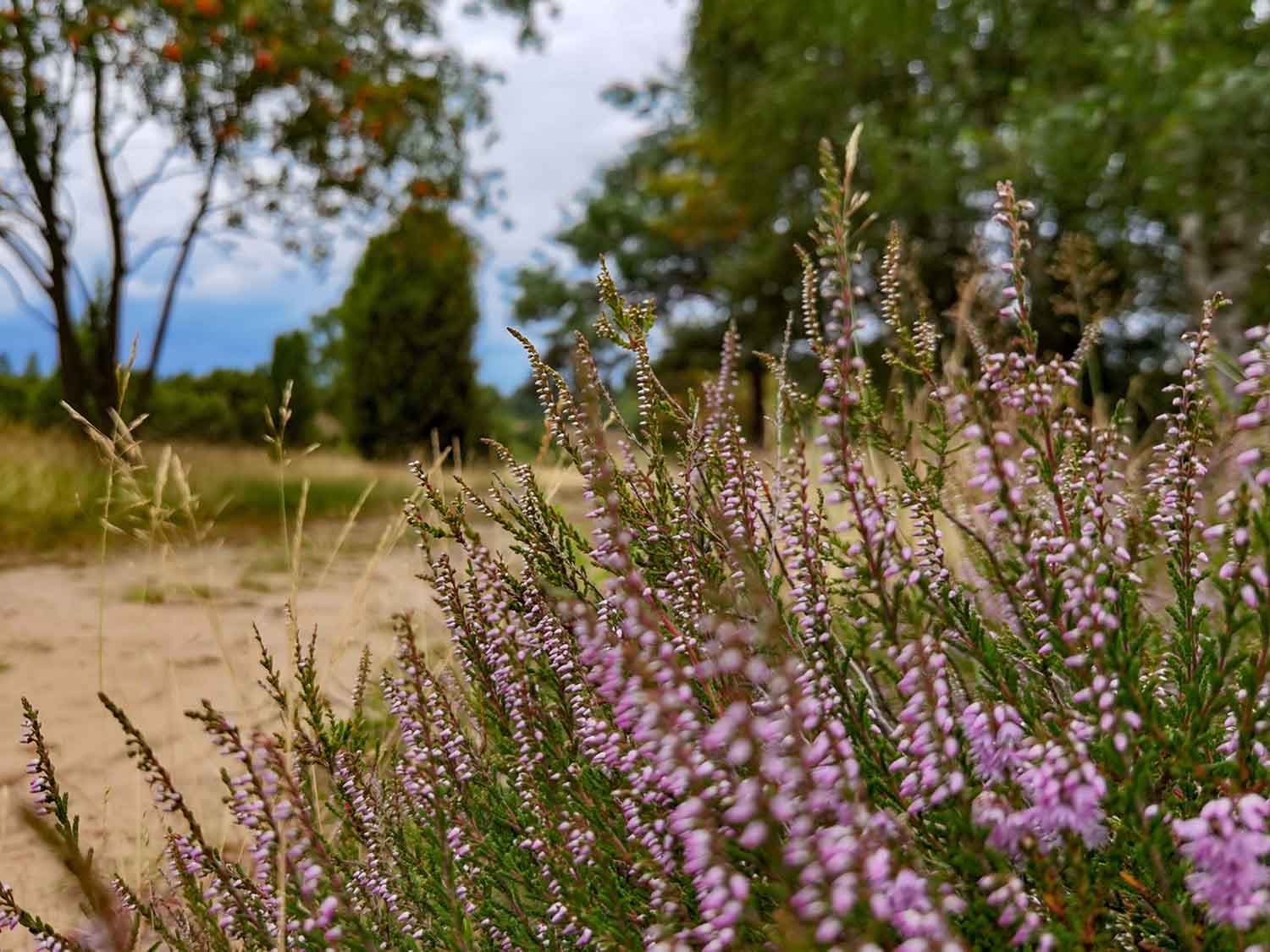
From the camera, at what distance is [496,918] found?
159cm

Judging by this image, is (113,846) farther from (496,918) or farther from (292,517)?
(292,517)

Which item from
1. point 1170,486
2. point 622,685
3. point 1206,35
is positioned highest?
point 1206,35

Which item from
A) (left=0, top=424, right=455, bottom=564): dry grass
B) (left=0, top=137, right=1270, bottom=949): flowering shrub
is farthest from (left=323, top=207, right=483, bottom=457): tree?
(left=0, top=137, right=1270, bottom=949): flowering shrub

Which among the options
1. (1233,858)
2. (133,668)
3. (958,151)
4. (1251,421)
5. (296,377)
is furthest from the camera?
(296,377)

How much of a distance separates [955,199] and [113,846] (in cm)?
1915

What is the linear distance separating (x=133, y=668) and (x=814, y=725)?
15.5 feet

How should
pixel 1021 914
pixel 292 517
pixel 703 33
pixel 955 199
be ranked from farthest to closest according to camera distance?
pixel 703 33, pixel 955 199, pixel 292 517, pixel 1021 914

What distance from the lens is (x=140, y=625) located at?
5.76 meters

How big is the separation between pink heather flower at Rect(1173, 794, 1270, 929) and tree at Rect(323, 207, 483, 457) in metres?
20.5

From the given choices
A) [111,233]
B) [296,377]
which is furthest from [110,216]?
[296,377]

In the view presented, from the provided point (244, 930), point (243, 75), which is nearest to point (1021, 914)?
point (244, 930)

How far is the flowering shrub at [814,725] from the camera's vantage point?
3.00 feet

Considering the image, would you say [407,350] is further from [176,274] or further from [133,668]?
[133,668]

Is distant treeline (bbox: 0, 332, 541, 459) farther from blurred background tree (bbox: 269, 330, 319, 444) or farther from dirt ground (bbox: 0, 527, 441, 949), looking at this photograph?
dirt ground (bbox: 0, 527, 441, 949)
